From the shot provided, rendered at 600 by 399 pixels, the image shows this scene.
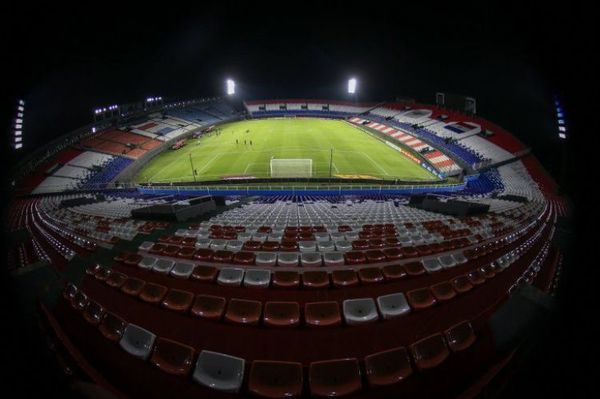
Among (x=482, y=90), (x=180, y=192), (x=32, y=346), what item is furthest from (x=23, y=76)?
(x=482, y=90)

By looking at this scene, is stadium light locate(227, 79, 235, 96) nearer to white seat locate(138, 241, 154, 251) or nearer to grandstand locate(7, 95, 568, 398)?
grandstand locate(7, 95, 568, 398)

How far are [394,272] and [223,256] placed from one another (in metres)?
5.22

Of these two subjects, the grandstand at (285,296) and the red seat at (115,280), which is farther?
the red seat at (115,280)

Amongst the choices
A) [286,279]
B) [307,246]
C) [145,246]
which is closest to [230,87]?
[145,246]

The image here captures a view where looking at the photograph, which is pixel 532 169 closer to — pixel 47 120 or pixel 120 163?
pixel 120 163

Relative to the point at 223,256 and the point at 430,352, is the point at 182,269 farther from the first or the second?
the point at 430,352

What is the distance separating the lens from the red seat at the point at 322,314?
4.90 m

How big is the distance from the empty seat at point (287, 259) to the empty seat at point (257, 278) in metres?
0.90

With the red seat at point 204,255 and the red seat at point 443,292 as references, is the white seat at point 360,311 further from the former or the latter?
the red seat at point 204,255

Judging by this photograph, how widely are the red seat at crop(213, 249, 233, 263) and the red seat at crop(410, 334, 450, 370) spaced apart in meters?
5.37

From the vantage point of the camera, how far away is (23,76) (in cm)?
432

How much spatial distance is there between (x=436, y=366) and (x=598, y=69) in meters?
5.12

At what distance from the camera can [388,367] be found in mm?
3922

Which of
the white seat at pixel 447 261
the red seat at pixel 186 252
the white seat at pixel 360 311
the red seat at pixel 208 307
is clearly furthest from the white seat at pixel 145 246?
the white seat at pixel 447 261
